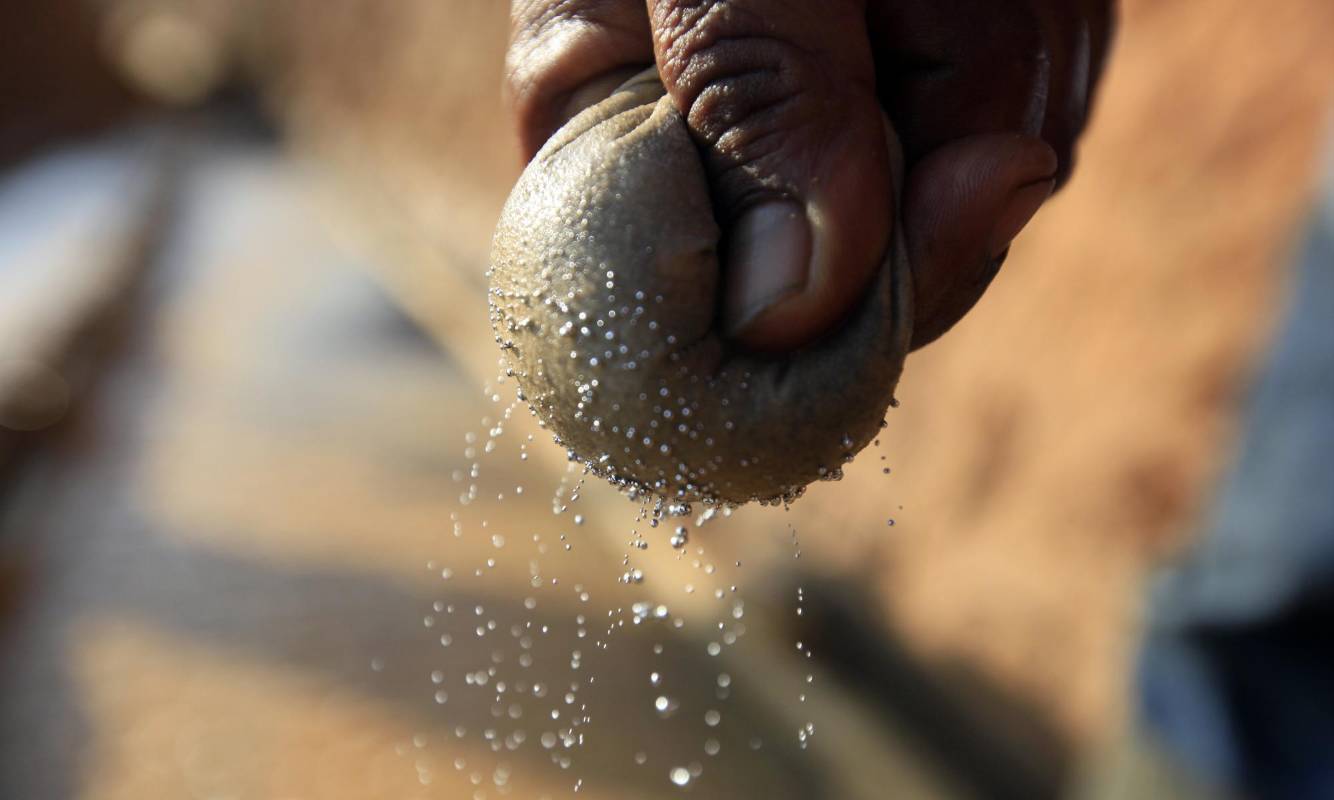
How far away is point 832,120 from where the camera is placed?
2.35 ft

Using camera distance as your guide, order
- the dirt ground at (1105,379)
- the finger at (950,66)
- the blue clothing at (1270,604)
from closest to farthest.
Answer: the finger at (950,66), the blue clothing at (1270,604), the dirt ground at (1105,379)

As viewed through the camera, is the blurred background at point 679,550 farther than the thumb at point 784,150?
Yes

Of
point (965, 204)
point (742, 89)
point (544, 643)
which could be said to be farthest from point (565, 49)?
point (544, 643)

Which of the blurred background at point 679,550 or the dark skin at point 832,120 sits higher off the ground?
the dark skin at point 832,120

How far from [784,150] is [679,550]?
1773 millimetres

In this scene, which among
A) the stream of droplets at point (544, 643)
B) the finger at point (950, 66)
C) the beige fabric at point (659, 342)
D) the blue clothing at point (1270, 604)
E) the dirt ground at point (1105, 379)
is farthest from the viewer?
the stream of droplets at point (544, 643)

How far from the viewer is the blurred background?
1.80 meters

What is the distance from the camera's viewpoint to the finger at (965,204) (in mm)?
750

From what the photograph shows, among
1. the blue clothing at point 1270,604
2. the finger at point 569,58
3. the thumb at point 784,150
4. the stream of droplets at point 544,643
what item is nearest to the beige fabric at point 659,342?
the thumb at point 784,150

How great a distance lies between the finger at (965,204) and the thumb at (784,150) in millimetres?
31

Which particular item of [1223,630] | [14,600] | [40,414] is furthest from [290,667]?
[1223,630]

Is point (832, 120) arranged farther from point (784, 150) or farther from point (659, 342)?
point (659, 342)

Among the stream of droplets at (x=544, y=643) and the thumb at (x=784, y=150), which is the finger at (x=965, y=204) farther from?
the stream of droplets at (x=544, y=643)

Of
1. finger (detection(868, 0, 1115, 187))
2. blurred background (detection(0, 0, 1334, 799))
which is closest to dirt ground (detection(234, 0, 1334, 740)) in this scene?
blurred background (detection(0, 0, 1334, 799))
